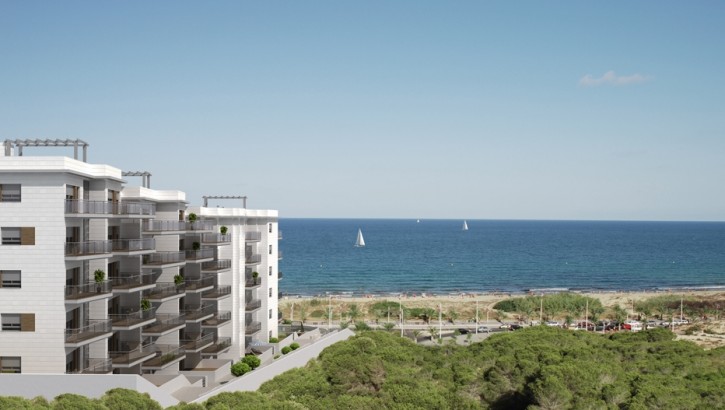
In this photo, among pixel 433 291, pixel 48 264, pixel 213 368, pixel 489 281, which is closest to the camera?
pixel 48 264

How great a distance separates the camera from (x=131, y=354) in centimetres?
4894

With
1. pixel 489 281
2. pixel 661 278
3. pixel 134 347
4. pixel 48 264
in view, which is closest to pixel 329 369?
pixel 134 347

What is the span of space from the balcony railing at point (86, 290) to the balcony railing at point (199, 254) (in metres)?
15.0

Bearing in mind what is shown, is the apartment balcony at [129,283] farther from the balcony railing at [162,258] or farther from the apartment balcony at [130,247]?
the balcony railing at [162,258]

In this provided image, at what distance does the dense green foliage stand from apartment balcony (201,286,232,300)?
5936 centimetres

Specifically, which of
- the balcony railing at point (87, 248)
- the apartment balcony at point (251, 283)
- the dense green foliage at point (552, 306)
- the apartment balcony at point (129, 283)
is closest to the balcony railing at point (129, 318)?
the apartment balcony at point (129, 283)

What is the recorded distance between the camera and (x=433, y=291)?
169 metres

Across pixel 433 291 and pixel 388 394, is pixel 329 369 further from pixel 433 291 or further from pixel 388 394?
pixel 433 291

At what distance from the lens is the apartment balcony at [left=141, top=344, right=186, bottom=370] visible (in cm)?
5222

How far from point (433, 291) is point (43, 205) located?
133m

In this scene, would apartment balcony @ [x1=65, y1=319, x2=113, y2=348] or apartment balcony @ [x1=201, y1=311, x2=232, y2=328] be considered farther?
apartment balcony @ [x1=201, y1=311, x2=232, y2=328]

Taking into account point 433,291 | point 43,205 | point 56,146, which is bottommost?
point 433,291

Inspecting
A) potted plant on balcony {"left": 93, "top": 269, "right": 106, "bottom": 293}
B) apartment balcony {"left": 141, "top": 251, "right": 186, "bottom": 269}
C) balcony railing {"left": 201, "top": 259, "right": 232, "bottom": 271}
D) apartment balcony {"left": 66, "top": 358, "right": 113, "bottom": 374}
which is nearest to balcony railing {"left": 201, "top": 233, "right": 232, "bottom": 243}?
balcony railing {"left": 201, "top": 259, "right": 232, "bottom": 271}

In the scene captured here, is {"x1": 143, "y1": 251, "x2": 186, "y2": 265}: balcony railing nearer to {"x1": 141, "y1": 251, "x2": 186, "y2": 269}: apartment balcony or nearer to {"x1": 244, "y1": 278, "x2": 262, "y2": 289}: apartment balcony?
{"x1": 141, "y1": 251, "x2": 186, "y2": 269}: apartment balcony
